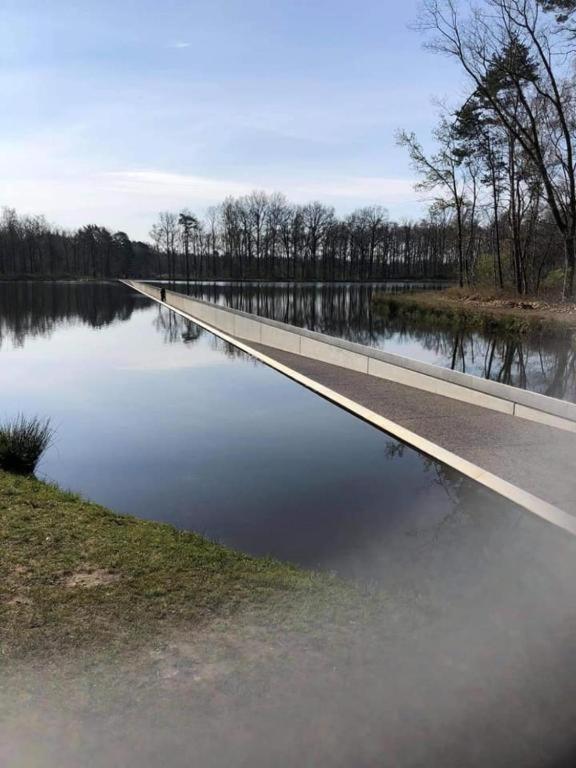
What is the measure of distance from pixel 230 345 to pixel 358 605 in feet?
54.2

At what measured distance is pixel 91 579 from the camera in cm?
420

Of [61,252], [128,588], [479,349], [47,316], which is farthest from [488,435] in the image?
[61,252]

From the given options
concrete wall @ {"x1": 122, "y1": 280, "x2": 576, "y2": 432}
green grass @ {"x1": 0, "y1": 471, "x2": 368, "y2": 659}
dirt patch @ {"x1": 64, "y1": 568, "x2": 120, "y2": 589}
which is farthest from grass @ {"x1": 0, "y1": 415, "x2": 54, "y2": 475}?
concrete wall @ {"x1": 122, "y1": 280, "x2": 576, "y2": 432}

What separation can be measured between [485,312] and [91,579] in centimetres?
2431

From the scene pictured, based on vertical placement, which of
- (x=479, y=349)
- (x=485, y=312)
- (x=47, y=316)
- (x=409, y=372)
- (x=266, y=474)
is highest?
(x=485, y=312)

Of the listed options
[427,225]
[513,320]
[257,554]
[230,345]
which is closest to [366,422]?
[257,554]

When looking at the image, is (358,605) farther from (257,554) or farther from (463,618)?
(257,554)

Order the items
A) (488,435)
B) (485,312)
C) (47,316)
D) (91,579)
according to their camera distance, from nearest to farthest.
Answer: (91,579), (488,435), (485,312), (47,316)

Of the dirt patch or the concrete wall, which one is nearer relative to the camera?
the dirt patch

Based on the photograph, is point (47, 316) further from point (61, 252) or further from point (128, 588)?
point (61, 252)

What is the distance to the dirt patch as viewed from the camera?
4113 millimetres

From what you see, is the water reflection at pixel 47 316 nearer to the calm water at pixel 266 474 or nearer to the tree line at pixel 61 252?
the calm water at pixel 266 474

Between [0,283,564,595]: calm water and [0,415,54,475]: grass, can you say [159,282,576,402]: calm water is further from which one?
[0,415,54,475]: grass

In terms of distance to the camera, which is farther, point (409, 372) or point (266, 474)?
point (409, 372)
